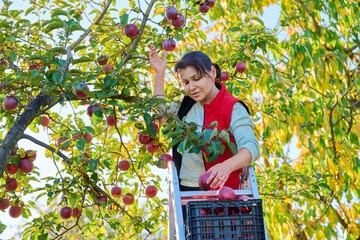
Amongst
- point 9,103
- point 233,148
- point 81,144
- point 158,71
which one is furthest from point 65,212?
point 233,148

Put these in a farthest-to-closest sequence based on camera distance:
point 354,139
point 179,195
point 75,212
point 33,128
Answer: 1. point 354,139
2. point 33,128
3. point 75,212
4. point 179,195

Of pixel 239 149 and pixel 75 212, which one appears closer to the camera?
pixel 239 149

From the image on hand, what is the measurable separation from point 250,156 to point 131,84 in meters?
0.76

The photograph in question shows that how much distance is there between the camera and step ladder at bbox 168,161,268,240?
1709mm

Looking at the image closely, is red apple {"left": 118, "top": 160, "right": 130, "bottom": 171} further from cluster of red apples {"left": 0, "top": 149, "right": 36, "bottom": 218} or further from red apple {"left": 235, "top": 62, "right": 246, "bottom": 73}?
red apple {"left": 235, "top": 62, "right": 246, "bottom": 73}

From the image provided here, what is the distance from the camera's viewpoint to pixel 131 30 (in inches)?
106

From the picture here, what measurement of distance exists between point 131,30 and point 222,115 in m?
0.83

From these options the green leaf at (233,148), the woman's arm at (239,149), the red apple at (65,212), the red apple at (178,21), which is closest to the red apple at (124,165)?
the red apple at (65,212)

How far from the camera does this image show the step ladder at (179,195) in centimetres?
171

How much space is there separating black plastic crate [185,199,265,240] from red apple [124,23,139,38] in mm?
1349

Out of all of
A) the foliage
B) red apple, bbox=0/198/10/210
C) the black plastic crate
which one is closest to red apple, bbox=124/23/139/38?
the foliage

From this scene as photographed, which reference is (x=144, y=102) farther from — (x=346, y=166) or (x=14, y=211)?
(x=346, y=166)

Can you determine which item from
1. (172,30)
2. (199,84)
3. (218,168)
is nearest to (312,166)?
(172,30)

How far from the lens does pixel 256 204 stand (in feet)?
5.39
